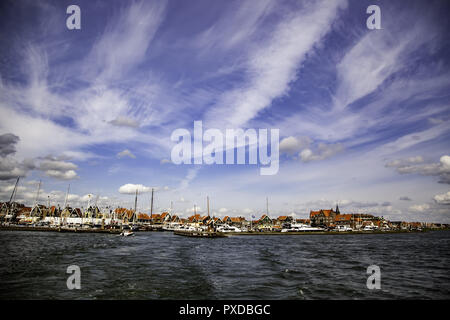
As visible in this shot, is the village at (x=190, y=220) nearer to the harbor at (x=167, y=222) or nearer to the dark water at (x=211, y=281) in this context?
the harbor at (x=167, y=222)

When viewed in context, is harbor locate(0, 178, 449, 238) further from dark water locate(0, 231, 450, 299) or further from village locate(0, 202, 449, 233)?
dark water locate(0, 231, 450, 299)

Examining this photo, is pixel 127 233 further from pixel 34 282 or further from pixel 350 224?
pixel 350 224

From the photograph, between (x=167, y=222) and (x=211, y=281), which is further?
(x=167, y=222)

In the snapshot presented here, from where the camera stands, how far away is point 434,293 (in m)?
19.8

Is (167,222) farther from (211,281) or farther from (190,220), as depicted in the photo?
(211,281)

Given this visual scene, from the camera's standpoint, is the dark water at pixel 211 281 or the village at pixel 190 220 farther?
the village at pixel 190 220

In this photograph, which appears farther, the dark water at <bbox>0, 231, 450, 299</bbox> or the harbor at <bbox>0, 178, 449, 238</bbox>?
the harbor at <bbox>0, 178, 449, 238</bbox>

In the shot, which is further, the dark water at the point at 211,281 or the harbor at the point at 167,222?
the harbor at the point at 167,222

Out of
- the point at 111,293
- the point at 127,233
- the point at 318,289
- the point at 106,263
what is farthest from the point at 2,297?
the point at 127,233

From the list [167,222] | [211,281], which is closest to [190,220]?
[167,222]

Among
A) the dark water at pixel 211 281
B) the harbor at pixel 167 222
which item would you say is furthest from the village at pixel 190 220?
the dark water at pixel 211 281

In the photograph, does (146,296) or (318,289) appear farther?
(318,289)

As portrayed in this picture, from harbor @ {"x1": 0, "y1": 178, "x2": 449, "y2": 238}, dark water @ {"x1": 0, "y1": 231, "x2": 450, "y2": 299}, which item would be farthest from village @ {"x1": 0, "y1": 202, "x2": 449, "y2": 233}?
dark water @ {"x1": 0, "y1": 231, "x2": 450, "y2": 299}
